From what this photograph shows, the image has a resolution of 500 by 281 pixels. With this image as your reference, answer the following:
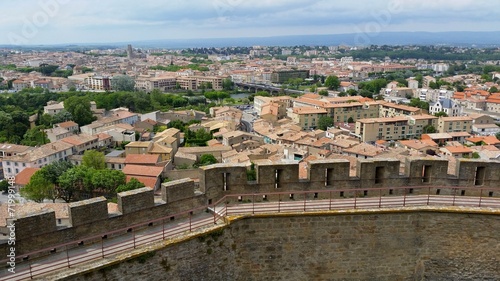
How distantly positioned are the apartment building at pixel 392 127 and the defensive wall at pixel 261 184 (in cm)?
5171

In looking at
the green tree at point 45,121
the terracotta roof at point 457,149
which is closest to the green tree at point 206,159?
the terracotta roof at point 457,149

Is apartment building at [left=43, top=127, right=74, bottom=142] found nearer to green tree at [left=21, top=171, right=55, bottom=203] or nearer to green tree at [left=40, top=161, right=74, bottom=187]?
green tree at [left=40, top=161, right=74, bottom=187]

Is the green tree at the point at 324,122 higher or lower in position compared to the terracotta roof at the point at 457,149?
lower

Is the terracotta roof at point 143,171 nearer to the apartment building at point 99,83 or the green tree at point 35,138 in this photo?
the green tree at point 35,138

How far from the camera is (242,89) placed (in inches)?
4985

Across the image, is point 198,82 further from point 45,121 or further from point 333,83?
point 45,121

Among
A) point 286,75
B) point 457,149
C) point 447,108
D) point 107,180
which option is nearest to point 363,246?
point 107,180

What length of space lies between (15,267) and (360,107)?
72362mm

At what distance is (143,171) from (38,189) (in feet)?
27.4

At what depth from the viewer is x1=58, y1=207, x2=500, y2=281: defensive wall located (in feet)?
23.3

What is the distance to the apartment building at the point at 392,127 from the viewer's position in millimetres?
58500

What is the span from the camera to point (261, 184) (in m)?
7.57

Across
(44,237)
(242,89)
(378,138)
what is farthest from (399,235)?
(242,89)

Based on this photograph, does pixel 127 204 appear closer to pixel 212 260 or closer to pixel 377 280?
pixel 212 260
